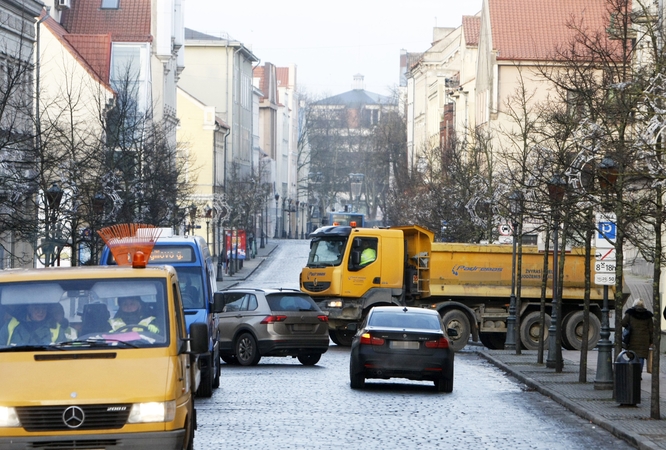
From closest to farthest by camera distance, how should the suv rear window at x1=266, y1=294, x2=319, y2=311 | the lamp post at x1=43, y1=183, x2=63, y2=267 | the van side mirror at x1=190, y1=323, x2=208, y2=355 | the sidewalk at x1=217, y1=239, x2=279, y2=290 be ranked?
1. the van side mirror at x1=190, y1=323, x2=208, y2=355
2. the suv rear window at x1=266, y1=294, x2=319, y2=311
3. the lamp post at x1=43, y1=183, x2=63, y2=267
4. the sidewalk at x1=217, y1=239, x2=279, y2=290

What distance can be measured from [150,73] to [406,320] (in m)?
48.2

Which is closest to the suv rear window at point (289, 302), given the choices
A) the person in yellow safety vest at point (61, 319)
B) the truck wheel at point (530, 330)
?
the truck wheel at point (530, 330)

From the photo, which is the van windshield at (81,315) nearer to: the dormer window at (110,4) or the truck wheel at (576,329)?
the truck wheel at (576,329)

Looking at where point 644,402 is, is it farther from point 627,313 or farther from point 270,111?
point 270,111

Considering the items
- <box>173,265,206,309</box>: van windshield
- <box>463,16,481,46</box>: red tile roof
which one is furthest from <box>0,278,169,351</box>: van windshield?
<box>463,16,481,46</box>: red tile roof

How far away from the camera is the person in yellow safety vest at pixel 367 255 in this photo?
35438mm

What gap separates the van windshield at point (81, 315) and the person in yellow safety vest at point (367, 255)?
24767 mm

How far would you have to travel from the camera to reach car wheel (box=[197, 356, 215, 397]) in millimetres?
19016

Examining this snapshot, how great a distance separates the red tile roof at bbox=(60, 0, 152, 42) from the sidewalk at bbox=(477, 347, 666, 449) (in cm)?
4347

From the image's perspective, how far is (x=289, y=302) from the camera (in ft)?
88.3

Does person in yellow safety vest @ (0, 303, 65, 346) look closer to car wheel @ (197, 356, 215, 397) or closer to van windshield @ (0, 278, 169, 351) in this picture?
van windshield @ (0, 278, 169, 351)

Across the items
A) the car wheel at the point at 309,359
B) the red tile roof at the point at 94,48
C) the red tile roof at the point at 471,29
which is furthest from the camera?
→ the red tile roof at the point at 471,29

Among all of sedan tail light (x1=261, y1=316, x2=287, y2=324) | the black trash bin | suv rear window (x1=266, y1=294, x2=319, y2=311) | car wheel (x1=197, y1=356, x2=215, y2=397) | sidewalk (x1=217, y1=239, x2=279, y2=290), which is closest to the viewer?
the black trash bin

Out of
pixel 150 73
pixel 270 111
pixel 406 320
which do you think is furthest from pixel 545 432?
pixel 270 111
